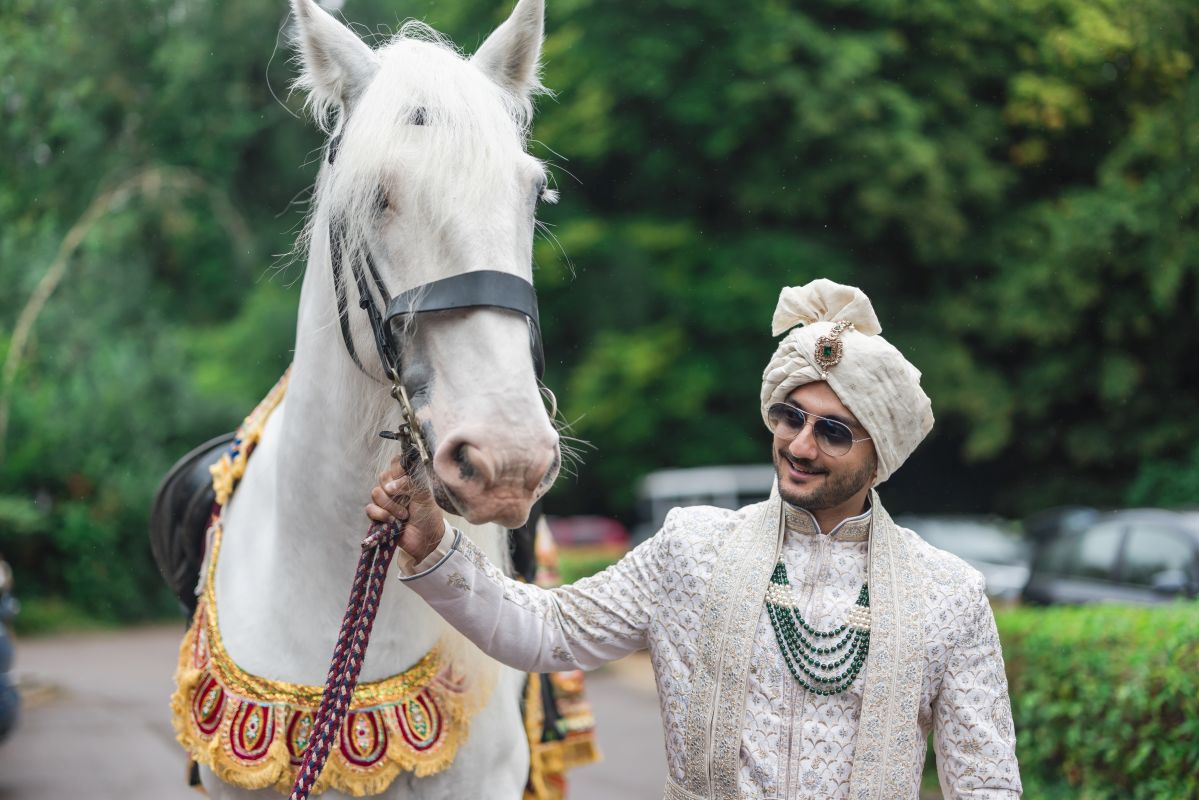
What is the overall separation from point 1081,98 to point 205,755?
52.9 ft

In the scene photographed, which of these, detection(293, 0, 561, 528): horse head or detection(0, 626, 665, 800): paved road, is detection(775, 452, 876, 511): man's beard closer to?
detection(293, 0, 561, 528): horse head

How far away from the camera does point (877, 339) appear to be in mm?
2414

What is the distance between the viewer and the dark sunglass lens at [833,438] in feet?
7.85

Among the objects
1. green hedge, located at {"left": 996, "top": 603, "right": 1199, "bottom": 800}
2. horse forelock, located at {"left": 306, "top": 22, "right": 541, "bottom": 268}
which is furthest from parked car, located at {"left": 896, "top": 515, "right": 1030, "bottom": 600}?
horse forelock, located at {"left": 306, "top": 22, "right": 541, "bottom": 268}

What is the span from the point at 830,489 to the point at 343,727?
1.14 metres

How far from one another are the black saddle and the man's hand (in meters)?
1.39

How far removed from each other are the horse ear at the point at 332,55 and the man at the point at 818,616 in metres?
0.84

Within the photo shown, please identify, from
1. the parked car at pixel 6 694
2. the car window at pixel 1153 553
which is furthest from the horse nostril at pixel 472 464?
the car window at pixel 1153 553

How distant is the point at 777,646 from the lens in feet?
7.87

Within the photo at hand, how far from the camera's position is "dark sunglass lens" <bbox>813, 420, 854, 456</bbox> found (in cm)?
239

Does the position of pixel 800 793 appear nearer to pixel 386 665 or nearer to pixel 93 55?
pixel 386 665

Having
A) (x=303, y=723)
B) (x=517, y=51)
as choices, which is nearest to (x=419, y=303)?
(x=517, y=51)

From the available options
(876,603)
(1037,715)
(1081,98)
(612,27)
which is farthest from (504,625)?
(1081,98)

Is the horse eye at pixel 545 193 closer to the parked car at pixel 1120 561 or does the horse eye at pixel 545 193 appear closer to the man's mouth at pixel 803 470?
the man's mouth at pixel 803 470
